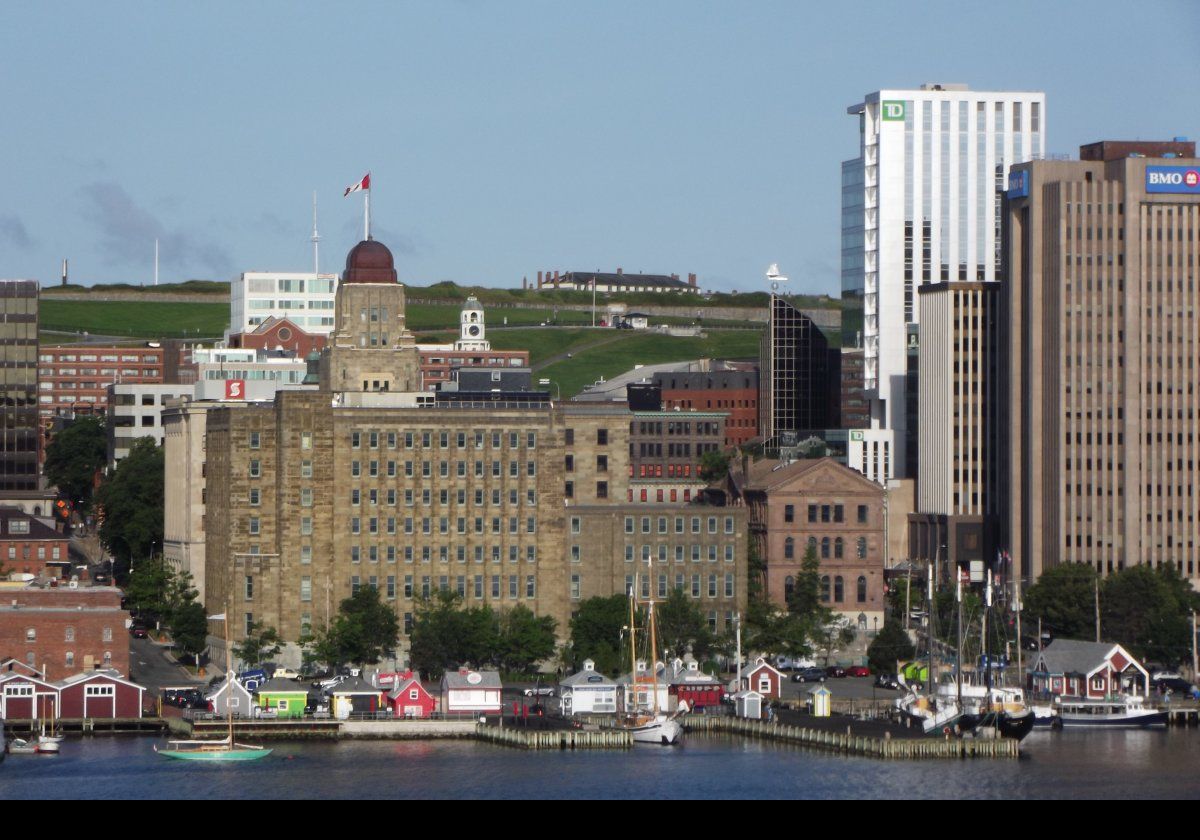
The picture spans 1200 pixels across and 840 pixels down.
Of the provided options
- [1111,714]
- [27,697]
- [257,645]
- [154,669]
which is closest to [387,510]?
[257,645]

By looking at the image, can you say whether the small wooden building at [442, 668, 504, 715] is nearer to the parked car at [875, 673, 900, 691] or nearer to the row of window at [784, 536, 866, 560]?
the parked car at [875, 673, 900, 691]

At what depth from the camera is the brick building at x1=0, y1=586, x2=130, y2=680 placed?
13200 centimetres

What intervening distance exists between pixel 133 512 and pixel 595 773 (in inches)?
3618

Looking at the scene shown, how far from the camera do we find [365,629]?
145250 millimetres

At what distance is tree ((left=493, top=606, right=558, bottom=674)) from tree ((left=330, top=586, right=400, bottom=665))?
7.56m

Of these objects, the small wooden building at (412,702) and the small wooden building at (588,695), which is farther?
the small wooden building at (412,702)

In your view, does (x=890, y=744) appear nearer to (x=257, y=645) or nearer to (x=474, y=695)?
(x=474, y=695)

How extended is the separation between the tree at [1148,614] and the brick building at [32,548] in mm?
82012

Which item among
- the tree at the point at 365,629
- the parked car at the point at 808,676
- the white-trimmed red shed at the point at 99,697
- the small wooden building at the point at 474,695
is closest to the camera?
the white-trimmed red shed at the point at 99,697

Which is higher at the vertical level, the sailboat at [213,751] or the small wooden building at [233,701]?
the small wooden building at [233,701]

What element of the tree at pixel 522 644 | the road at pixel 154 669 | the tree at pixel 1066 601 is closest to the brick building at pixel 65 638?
the road at pixel 154 669

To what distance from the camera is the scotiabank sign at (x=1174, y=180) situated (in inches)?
6767

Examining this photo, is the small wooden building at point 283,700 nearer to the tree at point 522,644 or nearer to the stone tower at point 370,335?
the tree at point 522,644

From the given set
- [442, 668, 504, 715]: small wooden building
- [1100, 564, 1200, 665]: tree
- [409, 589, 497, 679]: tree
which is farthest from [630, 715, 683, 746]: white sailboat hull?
[1100, 564, 1200, 665]: tree
